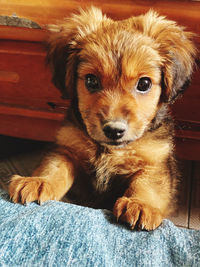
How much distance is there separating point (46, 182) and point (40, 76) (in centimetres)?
80

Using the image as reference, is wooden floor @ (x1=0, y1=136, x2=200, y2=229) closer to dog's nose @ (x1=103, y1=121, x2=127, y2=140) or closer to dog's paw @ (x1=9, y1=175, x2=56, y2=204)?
dog's paw @ (x1=9, y1=175, x2=56, y2=204)

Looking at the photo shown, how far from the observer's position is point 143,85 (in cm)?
130

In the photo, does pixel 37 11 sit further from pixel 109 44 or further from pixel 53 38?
pixel 109 44

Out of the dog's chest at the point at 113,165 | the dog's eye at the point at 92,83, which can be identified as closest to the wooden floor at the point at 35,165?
the dog's chest at the point at 113,165

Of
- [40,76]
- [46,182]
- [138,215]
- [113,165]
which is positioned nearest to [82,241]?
[138,215]

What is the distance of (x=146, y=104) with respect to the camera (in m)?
1.33

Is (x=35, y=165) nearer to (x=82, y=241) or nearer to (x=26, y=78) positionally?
(x=26, y=78)

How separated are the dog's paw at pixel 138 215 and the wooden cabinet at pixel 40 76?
79cm

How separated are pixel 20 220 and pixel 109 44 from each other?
72cm

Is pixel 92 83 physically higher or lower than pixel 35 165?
higher

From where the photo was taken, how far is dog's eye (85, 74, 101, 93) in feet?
4.32

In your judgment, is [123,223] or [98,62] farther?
[98,62]

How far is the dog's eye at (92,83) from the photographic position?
1.32m

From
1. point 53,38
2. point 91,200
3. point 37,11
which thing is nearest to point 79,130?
point 91,200
